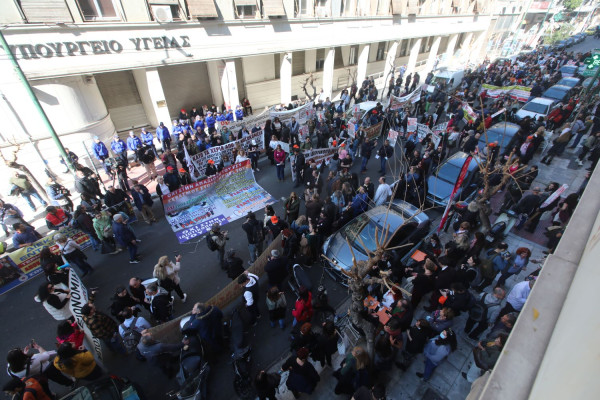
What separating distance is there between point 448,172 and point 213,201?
888cm

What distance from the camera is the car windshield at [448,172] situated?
10.4 meters

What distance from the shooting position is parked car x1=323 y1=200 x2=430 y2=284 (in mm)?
7348

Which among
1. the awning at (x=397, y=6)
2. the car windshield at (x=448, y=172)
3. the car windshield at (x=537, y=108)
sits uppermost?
the awning at (x=397, y=6)

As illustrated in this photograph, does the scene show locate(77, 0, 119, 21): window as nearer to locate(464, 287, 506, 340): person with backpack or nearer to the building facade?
the building facade

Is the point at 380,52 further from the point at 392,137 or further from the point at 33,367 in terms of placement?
the point at 33,367

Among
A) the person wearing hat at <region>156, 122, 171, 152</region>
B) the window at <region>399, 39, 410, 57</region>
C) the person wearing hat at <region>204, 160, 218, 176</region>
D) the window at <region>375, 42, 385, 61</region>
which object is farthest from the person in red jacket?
the window at <region>399, 39, 410, 57</region>

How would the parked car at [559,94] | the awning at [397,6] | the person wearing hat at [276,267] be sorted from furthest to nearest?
1. the awning at [397,6]
2. the parked car at [559,94]
3. the person wearing hat at [276,267]

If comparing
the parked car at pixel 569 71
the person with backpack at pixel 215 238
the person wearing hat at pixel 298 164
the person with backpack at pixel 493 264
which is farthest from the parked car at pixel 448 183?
the parked car at pixel 569 71

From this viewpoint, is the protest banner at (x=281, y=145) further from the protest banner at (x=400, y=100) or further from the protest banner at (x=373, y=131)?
the protest banner at (x=400, y=100)

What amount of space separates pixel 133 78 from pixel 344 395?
1801 cm

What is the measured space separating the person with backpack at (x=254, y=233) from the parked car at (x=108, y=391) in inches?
154

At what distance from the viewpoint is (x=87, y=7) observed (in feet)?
38.2

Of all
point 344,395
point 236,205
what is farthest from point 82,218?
point 344,395

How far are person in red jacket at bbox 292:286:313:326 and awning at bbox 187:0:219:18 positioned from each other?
14.5 meters
